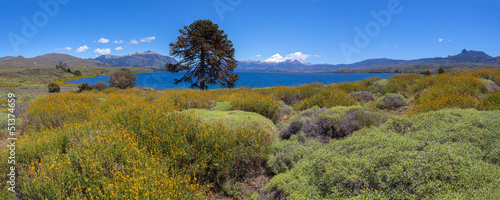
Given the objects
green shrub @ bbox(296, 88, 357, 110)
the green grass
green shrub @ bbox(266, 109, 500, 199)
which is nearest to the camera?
green shrub @ bbox(266, 109, 500, 199)

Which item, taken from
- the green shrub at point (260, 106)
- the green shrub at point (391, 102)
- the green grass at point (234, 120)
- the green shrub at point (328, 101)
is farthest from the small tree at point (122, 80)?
the green shrub at point (391, 102)

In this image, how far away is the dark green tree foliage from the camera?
20078 millimetres

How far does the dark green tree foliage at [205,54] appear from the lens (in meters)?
20.1

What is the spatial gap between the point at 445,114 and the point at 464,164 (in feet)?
9.68

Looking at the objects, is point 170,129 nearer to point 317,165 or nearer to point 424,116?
point 317,165

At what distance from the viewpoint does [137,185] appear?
2869 millimetres

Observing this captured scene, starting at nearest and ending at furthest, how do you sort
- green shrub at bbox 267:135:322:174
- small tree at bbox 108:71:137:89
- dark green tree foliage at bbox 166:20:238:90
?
green shrub at bbox 267:135:322:174 < dark green tree foliage at bbox 166:20:238:90 < small tree at bbox 108:71:137:89

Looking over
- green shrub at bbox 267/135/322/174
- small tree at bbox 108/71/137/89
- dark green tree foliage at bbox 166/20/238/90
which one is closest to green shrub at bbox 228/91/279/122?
green shrub at bbox 267/135/322/174

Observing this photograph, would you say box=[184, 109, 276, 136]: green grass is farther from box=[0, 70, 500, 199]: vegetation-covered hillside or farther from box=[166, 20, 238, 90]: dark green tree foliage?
box=[166, 20, 238, 90]: dark green tree foliage

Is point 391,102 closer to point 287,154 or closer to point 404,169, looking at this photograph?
point 287,154

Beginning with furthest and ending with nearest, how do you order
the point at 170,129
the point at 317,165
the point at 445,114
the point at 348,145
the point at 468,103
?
the point at 468,103, the point at 445,114, the point at 170,129, the point at 348,145, the point at 317,165

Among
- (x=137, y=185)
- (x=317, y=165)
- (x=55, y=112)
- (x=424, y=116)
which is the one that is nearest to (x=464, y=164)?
(x=317, y=165)

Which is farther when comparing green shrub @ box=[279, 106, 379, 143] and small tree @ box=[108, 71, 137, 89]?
small tree @ box=[108, 71, 137, 89]

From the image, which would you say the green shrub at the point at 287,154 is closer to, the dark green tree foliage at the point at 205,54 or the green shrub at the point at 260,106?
the green shrub at the point at 260,106
